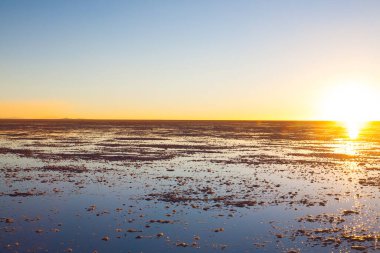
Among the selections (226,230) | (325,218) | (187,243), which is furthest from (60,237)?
(325,218)

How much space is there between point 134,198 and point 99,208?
3126mm

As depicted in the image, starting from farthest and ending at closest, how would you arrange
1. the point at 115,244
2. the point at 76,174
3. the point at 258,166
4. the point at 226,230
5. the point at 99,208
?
the point at 258,166 < the point at 76,174 < the point at 99,208 < the point at 226,230 < the point at 115,244

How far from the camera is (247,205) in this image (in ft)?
73.8

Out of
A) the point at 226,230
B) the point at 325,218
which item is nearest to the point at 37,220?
the point at 226,230

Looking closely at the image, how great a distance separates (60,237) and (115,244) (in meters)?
2.72

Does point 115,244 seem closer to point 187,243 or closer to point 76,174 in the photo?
point 187,243

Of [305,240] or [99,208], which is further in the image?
[99,208]

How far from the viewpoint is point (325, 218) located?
19.7m

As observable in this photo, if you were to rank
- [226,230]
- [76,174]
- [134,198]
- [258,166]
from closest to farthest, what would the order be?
[226,230] < [134,198] < [76,174] < [258,166]

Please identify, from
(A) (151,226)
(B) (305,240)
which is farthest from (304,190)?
(A) (151,226)

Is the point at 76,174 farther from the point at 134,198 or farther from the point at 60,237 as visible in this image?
the point at 60,237

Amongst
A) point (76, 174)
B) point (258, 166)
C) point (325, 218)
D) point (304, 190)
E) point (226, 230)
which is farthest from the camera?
point (258, 166)

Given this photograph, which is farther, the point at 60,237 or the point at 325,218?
the point at 325,218

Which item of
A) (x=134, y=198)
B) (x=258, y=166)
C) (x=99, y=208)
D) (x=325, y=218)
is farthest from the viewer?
(x=258, y=166)
